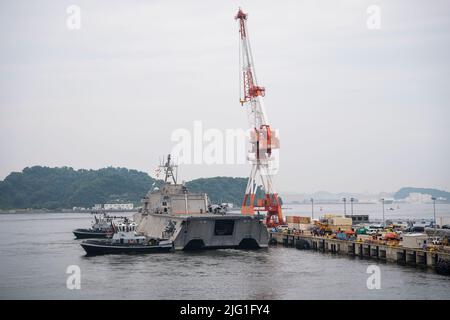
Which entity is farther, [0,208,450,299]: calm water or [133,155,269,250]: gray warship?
[133,155,269,250]: gray warship

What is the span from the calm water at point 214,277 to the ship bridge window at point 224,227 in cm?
300

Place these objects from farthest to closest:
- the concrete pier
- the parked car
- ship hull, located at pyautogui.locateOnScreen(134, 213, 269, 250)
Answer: the parked car < ship hull, located at pyautogui.locateOnScreen(134, 213, 269, 250) < the concrete pier

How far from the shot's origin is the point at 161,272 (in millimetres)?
54031

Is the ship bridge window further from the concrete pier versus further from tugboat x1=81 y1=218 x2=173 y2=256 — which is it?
the concrete pier

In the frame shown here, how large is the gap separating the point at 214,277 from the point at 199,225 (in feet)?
64.7

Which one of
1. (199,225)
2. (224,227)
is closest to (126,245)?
(199,225)

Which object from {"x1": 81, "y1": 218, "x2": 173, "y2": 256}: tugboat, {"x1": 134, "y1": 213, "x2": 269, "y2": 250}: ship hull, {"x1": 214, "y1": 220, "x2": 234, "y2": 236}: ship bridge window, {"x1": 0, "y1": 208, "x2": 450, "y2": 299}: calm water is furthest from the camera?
{"x1": 214, "y1": 220, "x2": 234, "y2": 236}: ship bridge window

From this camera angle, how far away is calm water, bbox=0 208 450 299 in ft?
142

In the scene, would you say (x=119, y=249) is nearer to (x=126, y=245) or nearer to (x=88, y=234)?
(x=126, y=245)


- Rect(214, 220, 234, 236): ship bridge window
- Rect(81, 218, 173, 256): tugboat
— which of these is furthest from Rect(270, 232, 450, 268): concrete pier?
Rect(81, 218, 173, 256): tugboat

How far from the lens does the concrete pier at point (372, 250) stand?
55406 mm

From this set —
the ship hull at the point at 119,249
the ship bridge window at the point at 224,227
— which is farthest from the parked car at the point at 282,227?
the ship hull at the point at 119,249

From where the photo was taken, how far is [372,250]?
6506cm

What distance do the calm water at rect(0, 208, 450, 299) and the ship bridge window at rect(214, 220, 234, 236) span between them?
3.00 m
